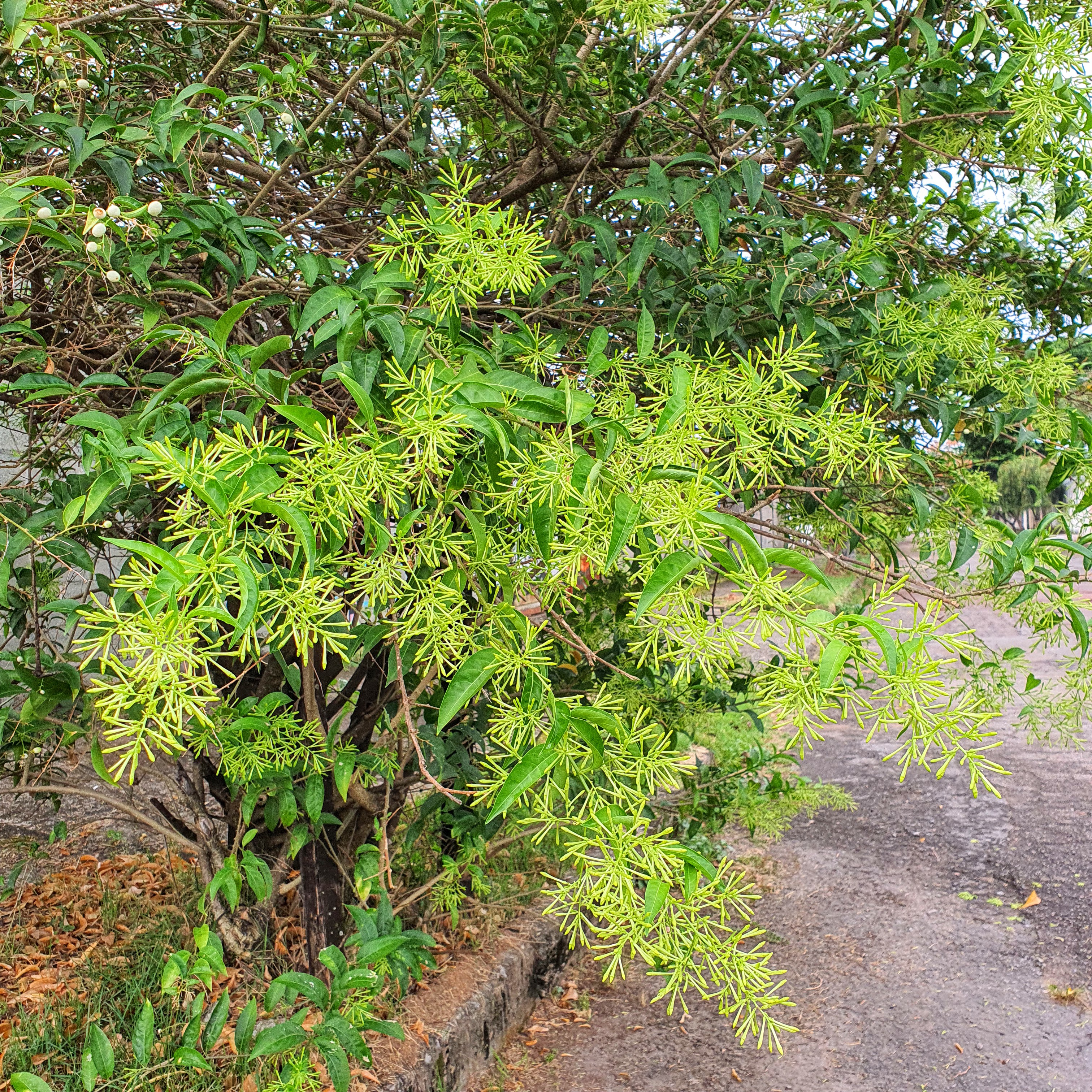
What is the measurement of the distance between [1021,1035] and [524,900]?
6.05 ft

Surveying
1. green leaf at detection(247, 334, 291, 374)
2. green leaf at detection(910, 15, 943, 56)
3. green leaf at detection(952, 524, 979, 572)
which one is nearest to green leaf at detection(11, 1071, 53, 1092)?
green leaf at detection(247, 334, 291, 374)

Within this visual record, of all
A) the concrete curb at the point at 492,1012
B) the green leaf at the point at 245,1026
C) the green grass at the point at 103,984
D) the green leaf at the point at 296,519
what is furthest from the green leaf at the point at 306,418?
the concrete curb at the point at 492,1012

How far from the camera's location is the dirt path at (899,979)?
293cm

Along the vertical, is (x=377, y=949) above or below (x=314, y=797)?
below

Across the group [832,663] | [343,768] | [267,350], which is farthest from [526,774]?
[343,768]

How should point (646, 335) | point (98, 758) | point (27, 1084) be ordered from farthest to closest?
point (98, 758) < point (27, 1084) < point (646, 335)

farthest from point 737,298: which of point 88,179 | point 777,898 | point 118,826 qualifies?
point 118,826

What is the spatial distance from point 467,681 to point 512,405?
38 centimetres

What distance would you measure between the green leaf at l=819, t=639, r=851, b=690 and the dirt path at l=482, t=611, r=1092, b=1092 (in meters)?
2.45

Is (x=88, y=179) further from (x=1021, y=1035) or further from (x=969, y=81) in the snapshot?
(x=1021, y=1035)

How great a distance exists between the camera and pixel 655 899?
113cm

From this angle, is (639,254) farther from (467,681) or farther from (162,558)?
(162,558)

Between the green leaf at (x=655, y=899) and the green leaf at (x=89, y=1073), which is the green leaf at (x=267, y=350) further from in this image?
the green leaf at (x=89, y=1073)

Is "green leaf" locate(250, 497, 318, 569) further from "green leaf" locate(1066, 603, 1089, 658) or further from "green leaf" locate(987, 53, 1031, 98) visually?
"green leaf" locate(987, 53, 1031, 98)
